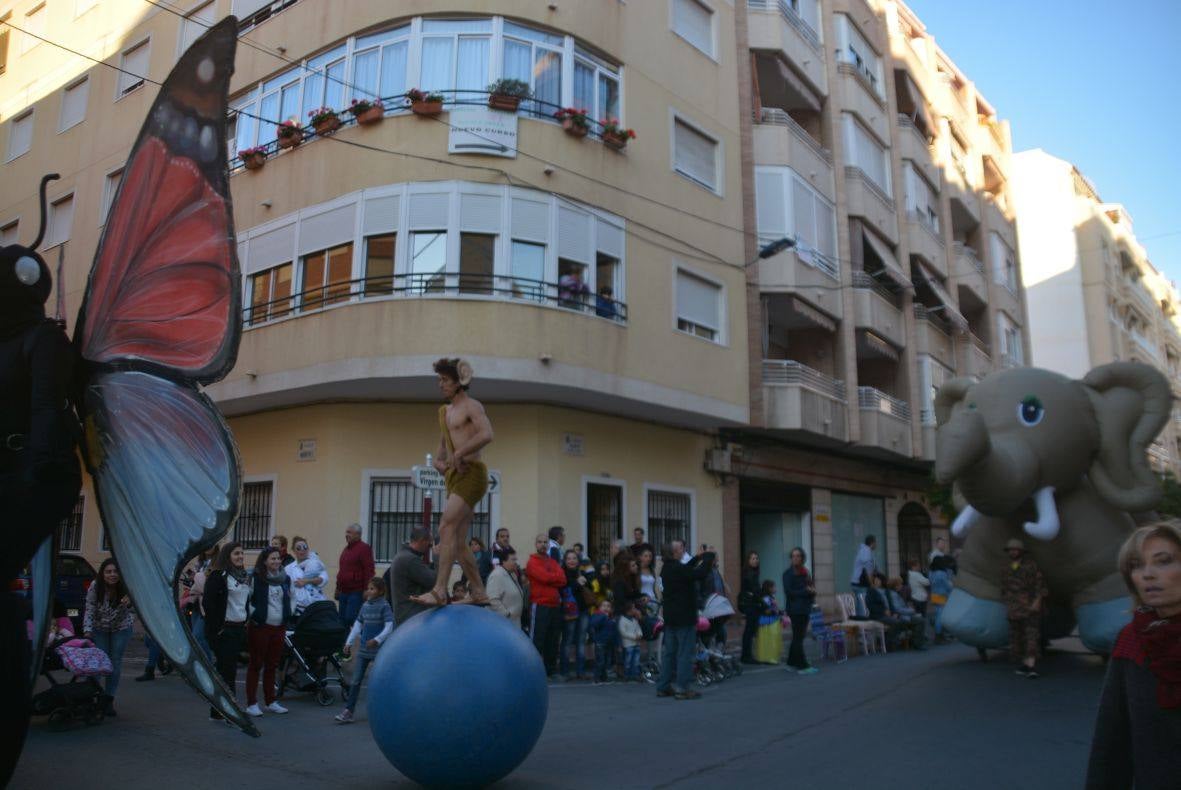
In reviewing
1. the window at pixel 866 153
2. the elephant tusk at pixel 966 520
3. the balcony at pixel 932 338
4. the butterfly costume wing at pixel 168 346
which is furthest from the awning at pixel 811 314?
the butterfly costume wing at pixel 168 346

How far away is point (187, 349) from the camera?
241 inches

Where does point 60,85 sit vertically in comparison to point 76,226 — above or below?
above

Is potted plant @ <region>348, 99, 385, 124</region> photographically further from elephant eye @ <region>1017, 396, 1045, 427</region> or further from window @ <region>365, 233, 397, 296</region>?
elephant eye @ <region>1017, 396, 1045, 427</region>

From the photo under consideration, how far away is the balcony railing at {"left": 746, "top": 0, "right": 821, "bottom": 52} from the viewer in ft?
70.4

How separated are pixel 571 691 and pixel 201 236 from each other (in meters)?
7.44

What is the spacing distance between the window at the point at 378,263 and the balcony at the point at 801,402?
326 inches

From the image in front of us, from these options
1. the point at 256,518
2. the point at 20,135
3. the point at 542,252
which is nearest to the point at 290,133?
the point at 542,252

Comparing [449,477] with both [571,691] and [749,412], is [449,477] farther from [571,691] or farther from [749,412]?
[749,412]

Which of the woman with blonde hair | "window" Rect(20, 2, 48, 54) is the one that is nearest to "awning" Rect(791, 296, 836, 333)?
the woman with blonde hair

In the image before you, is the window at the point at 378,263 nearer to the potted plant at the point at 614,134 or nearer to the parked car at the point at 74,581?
the potted plant at the point at 614,134

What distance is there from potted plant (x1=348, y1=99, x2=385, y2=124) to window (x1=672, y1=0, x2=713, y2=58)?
6.67 m

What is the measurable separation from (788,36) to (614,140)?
7.59 meters

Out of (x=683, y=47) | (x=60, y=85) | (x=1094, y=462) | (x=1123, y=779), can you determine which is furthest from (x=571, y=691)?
(x=60, y=85)

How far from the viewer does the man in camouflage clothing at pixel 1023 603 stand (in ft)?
35.6
